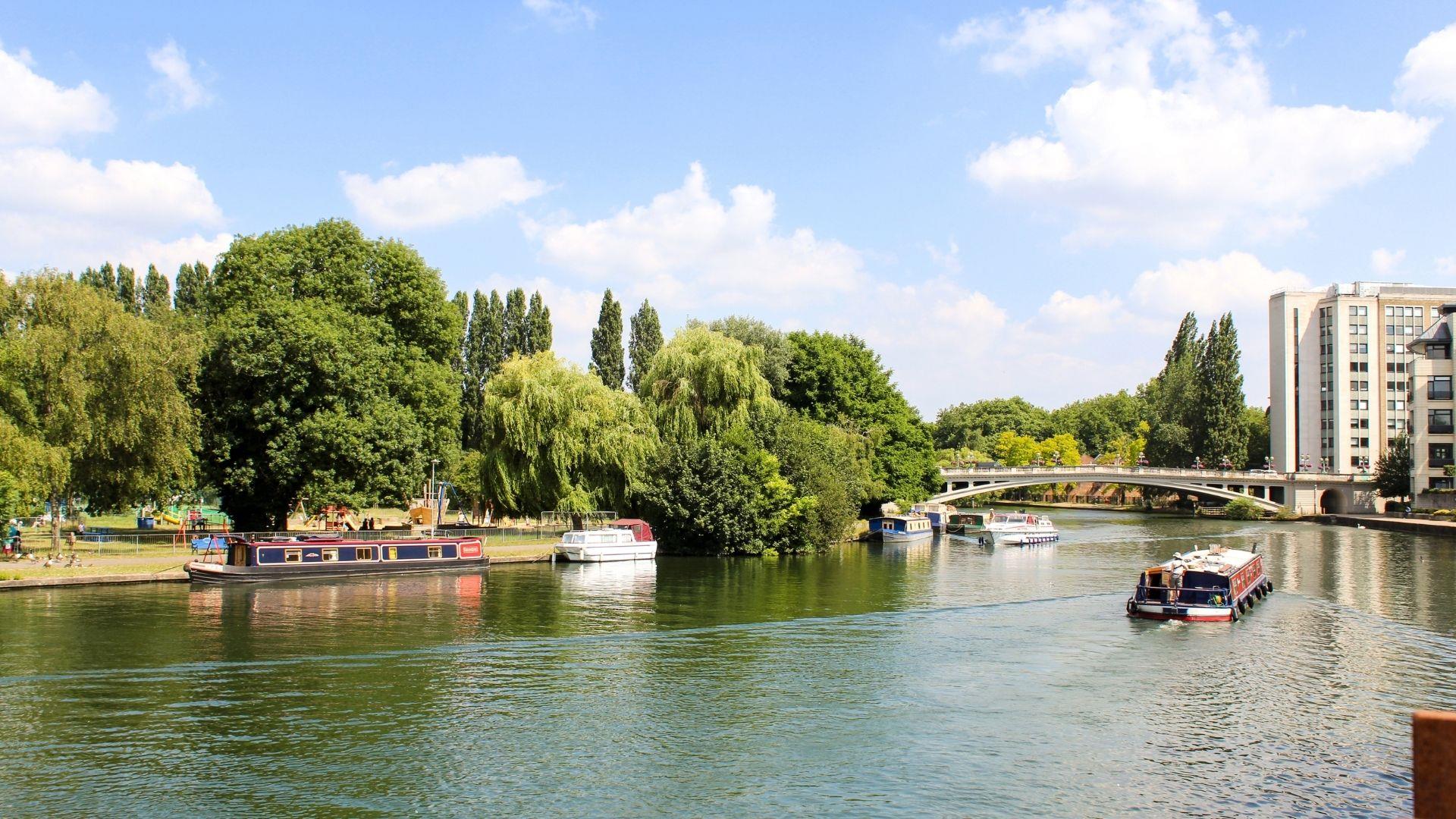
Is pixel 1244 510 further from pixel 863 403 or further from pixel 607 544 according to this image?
pixel 607 544

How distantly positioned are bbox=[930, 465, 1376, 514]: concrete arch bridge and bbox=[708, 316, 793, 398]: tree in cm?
3239

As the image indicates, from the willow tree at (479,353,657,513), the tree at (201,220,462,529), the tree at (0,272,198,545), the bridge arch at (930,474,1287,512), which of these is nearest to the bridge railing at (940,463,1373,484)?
the bridge arch at (930,474,1287,512)

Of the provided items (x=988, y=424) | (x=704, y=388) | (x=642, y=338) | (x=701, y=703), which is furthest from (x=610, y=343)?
(x=988, y=424)

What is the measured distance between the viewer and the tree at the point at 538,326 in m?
91.4

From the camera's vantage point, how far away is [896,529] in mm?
80375

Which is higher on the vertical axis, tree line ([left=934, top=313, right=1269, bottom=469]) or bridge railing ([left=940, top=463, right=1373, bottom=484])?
→ tree line ([left=934, top=313, right=1269, bottom=469])

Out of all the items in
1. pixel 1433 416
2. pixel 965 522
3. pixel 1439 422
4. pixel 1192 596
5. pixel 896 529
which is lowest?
pixel 965 522

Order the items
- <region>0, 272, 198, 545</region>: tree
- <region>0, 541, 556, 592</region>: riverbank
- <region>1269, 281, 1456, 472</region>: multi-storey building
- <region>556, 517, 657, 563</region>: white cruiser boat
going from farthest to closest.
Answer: <region>1269, 281, 1456, 472</region>: multi-storey building
<region>556, 517, 657, 563</region>: white cruiser boat
<region>0, 272, 198, 545</region>: tree
<region>0, 541, 556, 592</region>: riverbank

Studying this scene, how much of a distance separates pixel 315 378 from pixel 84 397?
11249 millimetres

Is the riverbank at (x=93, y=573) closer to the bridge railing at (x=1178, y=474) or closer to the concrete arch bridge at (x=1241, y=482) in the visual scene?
the concrete arch bridge at (x=1241, y=482)

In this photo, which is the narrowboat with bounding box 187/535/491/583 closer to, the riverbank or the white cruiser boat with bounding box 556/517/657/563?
the riverbank

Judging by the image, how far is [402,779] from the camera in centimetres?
1986

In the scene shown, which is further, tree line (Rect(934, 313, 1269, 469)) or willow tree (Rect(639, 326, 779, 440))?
tree line (Rect(934, 313, 1269, 469))

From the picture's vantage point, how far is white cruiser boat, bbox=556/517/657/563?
56.4 meters
